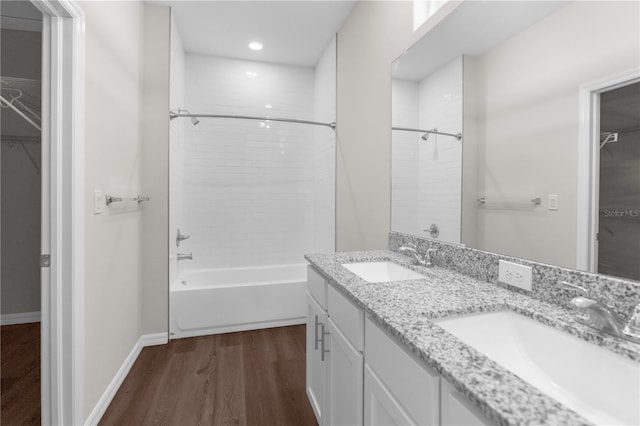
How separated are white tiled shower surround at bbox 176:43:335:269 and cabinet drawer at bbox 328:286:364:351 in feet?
5.99

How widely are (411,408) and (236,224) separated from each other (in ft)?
10.0

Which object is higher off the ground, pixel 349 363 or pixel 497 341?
pixel 497 341

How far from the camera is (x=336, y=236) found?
291 cm

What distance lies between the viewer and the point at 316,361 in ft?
5.25

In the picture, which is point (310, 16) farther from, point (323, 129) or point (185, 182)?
point (185, 182)

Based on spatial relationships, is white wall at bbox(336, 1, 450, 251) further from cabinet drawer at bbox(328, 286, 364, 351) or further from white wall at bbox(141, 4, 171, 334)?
white wall at bbox(141, 4, 171, 334)

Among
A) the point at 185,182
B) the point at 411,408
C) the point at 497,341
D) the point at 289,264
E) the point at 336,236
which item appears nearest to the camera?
the point at 411,408

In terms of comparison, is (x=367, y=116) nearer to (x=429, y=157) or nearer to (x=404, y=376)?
(x=429, y=157)

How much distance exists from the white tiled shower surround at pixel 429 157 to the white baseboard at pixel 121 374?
75.4 inches

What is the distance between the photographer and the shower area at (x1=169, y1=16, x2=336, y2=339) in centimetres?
319

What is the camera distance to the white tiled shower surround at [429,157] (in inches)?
57.5

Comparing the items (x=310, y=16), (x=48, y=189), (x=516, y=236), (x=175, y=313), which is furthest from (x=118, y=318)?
(x=310, y=16)

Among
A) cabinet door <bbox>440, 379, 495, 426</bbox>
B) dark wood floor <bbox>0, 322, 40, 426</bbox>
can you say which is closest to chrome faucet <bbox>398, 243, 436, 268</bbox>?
cabinet door <bbox>440, 379, 495, 426</bbox>

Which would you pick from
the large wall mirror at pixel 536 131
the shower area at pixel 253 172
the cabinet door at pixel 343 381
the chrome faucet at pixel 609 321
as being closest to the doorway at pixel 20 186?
the shower area at pixel 253 172
